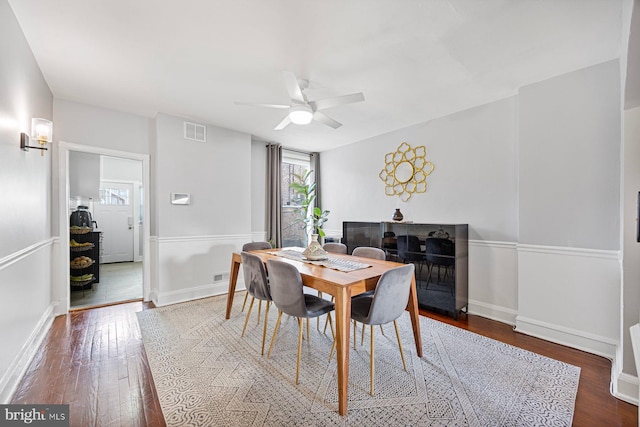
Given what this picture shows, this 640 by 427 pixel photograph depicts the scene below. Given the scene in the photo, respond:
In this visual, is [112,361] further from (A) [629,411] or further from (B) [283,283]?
(A) [629,411]

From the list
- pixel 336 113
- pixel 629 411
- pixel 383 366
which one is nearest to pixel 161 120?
pixel 336 113

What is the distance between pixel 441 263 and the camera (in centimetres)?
334

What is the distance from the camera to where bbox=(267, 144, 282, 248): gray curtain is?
5.03 meters

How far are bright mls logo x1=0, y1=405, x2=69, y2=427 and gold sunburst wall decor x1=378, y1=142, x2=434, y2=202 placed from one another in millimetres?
4137

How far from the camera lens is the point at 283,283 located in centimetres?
208

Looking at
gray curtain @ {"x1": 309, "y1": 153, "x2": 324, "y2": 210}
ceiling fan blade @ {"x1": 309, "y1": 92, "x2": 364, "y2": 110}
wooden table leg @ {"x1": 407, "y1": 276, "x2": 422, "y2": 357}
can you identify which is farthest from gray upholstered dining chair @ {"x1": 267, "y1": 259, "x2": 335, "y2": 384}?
gray curtain @ {"x1": 309, "y1": 153, "x2": 324, "y2": 210}

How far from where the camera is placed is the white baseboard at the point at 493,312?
3.07m

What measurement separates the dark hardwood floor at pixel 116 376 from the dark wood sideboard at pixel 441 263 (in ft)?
1.10

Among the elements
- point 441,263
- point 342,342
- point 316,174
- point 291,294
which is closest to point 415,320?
point 342,342

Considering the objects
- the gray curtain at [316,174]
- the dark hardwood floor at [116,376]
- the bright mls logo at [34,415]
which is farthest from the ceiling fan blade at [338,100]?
the gray curtain at [316,174]

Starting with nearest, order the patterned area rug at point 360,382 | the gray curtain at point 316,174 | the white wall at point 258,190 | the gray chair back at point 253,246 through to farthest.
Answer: the patterned area rug at point 360,382 < the gray chair back at point 253,246 < the white wall at point 258,190 < the gray curtain at point 316,174

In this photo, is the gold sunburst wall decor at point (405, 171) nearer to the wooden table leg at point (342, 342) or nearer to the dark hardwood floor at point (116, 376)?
the dark hardwood floor at point (116, 376)

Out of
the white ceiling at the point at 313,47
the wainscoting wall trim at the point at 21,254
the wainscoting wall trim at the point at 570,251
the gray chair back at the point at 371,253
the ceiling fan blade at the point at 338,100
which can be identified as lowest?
the gray chair back at the point at 371,253

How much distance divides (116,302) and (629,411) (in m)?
5.17
